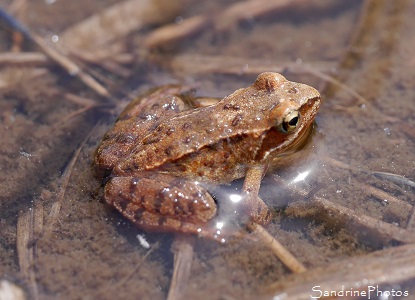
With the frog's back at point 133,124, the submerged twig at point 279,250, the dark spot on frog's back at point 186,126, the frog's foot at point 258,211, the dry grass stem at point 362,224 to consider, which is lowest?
the dry grass stem at point 362,224

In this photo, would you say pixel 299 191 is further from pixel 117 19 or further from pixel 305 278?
pixel 117 19

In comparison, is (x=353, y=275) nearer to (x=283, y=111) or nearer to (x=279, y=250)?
(x=279, y=250)

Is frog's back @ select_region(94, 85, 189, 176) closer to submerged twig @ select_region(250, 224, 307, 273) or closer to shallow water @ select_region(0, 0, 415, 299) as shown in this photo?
shallow water @ select_region(0, 0, 415, 299)

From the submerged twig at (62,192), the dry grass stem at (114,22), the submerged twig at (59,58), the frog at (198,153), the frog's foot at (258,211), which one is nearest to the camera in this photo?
the frog at (198,153)

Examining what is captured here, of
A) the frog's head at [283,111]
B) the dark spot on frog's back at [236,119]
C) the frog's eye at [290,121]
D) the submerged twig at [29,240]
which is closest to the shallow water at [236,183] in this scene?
the submerged twig at [29,240]

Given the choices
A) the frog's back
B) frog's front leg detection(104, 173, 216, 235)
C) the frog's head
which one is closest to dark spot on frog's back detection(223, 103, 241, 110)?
the frog's head

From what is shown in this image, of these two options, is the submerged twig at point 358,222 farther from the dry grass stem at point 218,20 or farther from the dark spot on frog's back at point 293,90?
the dry grass stem at point 218,20

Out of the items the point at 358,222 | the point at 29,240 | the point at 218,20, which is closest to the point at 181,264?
the point at 29,240
